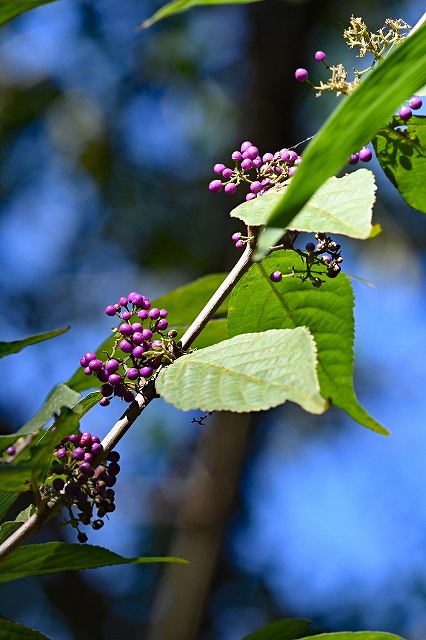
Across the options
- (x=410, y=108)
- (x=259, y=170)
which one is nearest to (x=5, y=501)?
(x=259, y=170)

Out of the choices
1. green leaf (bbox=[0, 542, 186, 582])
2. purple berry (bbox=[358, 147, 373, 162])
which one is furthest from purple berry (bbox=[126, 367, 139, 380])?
purple berry (bbox=[358, 147, 373, 162])

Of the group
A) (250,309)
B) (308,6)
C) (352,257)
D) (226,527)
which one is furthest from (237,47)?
(250,309)

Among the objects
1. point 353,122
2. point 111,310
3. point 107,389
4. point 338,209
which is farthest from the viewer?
point 111,310

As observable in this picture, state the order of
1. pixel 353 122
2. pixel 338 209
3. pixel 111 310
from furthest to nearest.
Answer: pixel 111 310, pixel 338 209, pixel 353 122

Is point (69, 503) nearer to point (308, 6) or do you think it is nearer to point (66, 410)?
point (66, 410)

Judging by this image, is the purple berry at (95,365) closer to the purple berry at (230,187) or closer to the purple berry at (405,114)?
the purple berry at (230,187)

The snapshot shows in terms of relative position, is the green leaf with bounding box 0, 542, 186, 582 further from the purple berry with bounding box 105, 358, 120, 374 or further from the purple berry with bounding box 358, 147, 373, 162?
the purple berry with bounding box 358, 147, 373, 162

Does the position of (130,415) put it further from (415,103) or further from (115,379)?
(415,103)
